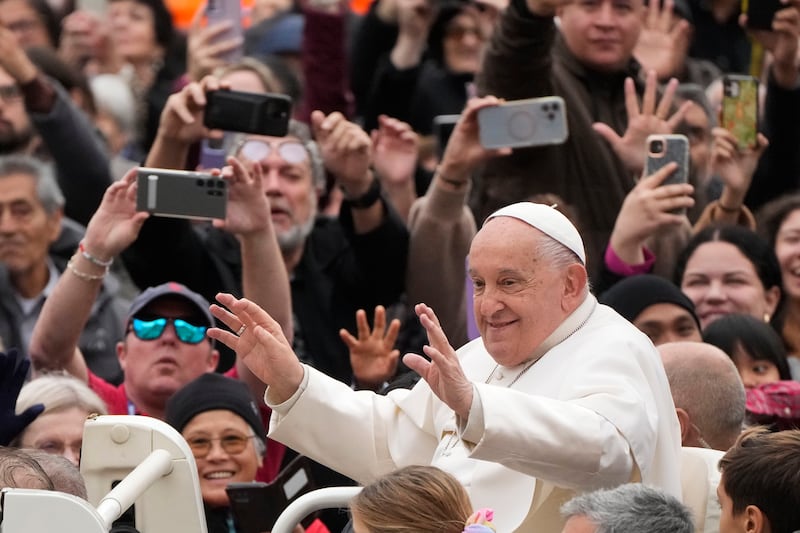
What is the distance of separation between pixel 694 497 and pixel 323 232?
3.24m

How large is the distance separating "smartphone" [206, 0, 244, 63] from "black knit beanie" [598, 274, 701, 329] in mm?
2447

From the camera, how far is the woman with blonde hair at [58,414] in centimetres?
608

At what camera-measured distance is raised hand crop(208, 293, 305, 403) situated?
188 inches

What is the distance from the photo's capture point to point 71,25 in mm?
11211

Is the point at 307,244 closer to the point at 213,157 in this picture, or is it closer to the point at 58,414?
the point at 213,157

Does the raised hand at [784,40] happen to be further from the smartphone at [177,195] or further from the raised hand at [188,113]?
the smartphone at [177,195]

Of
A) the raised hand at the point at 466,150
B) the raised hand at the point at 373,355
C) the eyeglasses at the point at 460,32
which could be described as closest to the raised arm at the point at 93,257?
the raised hand at the point at 373,355

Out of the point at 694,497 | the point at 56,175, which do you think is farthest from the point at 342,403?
the point at 56,175

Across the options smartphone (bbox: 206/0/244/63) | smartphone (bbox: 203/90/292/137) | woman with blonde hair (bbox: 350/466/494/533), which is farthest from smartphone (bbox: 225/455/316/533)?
smartphone (bbox: 206/0/244/63)

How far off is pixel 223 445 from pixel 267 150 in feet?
6.06

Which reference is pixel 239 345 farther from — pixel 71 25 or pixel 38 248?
pixel 71 25

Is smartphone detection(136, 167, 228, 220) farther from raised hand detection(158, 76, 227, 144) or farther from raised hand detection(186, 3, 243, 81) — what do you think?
raised hand detection(186, 3, 243, 81)

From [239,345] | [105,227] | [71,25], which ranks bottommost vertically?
[71,25]

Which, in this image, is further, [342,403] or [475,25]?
[475,25]
